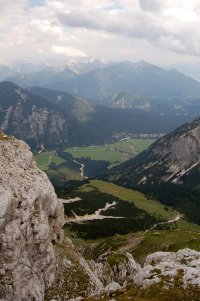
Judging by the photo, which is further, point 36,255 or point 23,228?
point 36,255

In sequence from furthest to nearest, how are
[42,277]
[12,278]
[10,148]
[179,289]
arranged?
[10,148] → [42,277] → [12,278] → [179,289]

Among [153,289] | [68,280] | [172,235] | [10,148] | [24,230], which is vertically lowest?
[172,235]

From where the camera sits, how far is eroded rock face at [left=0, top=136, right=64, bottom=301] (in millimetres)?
77688

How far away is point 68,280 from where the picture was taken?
8956 cm

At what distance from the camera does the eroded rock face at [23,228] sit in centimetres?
7769

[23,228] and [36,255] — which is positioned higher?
[23,228]

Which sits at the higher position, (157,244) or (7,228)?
(7,228)

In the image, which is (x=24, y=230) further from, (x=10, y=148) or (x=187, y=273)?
(x=187, y=273)

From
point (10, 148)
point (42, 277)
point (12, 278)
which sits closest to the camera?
point (12, 278)

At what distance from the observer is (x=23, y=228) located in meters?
82.0

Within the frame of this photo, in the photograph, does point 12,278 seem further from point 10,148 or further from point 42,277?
point 10,148

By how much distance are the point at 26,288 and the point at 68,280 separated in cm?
1197

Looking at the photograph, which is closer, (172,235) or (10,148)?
(10,148)

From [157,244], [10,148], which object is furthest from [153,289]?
[157,244]
